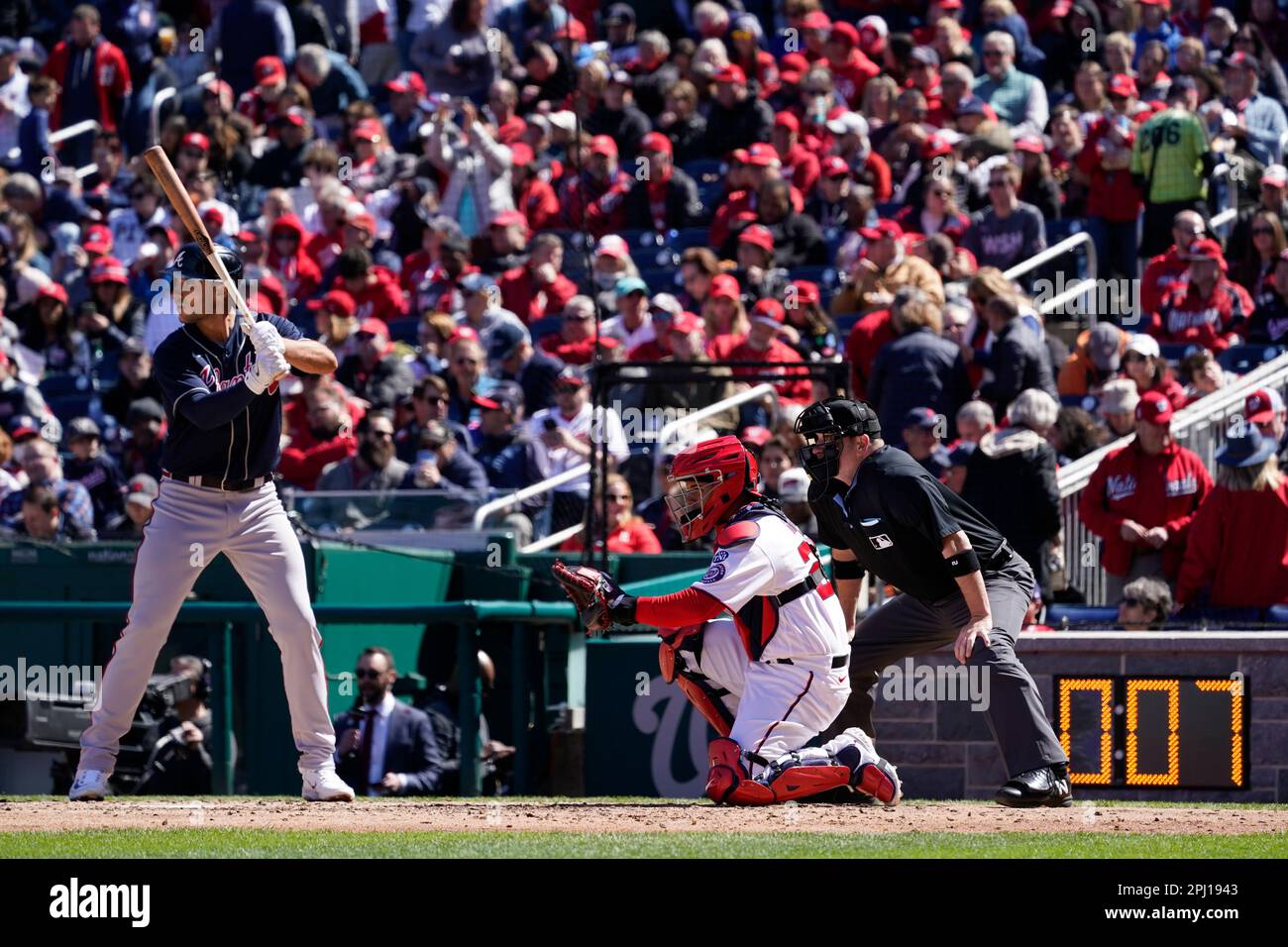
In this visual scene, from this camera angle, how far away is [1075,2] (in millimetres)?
18547

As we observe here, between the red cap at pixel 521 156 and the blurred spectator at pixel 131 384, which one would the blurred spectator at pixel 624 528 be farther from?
the red cap at pixel 521 156

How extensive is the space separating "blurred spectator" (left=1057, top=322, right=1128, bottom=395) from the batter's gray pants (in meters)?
6.57

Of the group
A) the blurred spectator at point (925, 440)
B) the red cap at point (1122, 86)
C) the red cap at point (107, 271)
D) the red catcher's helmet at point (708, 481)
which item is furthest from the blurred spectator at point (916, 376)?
the red cap at point (107, 271)

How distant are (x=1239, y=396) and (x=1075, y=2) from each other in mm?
7009

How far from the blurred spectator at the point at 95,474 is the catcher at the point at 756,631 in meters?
7.45

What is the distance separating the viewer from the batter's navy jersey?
817cm

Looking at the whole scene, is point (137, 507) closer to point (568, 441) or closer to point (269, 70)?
point (568, 441)

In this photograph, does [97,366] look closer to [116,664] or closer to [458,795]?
[458,795]

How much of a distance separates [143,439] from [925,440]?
5.75 metres

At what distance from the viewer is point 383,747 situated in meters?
11.0

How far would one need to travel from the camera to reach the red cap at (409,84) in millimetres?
19750

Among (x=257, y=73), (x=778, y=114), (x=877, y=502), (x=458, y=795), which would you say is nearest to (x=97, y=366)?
(x=257, y=73)

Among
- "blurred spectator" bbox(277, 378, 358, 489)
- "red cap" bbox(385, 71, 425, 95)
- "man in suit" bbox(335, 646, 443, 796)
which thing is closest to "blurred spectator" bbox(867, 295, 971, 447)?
"man in suit" bbox(335, 646, 443, 796)

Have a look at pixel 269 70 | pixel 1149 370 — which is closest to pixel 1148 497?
pixel 1149 370
